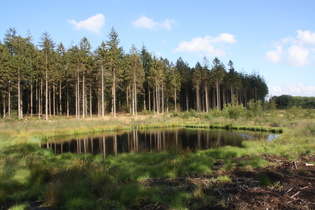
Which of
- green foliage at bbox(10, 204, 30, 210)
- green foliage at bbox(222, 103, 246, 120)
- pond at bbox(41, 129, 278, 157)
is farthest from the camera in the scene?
green foliage at bbox(222, 103, 246, 120)

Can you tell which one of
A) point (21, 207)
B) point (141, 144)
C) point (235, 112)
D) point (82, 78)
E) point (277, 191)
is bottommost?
point (141, 144)

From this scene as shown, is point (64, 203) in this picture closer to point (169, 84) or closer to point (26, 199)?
point (26, 199)

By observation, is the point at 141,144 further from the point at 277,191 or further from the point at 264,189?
the point at 277,191

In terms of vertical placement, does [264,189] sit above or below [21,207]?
above

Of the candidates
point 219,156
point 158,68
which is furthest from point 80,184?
point 158,68

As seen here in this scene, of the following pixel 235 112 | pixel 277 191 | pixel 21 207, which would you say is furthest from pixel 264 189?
pixel 235 112

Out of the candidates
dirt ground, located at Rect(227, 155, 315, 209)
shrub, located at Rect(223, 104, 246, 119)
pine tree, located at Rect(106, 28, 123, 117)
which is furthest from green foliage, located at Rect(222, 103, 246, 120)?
dirt ground, located at Rect(227, 155, 315, 209)

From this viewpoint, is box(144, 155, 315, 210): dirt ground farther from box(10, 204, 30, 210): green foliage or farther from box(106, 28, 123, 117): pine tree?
box(106, 28, 123, 117): pine tree

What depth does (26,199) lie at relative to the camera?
536 centimetres

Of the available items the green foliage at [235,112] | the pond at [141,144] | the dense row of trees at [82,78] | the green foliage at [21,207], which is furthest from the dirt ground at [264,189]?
the dense row of trees at [82,78]

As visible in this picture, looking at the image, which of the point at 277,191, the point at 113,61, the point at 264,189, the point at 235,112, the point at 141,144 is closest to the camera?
the point at 277,191

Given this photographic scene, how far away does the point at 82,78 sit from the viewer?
41.8 metres

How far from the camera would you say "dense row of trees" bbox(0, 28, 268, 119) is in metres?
37.2

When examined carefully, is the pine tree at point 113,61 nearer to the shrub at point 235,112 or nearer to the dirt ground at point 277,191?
the shrub at point 235,112
